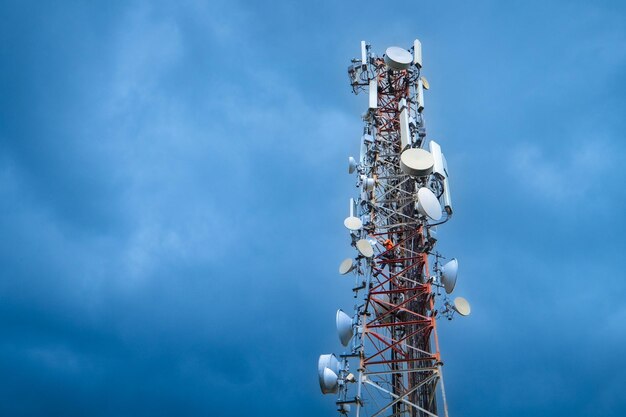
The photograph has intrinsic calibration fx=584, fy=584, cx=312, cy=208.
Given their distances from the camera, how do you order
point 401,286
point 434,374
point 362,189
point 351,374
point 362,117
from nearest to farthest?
point 434,374 < point 351,374 < point 401,286 < point 362,189 < point 362,117

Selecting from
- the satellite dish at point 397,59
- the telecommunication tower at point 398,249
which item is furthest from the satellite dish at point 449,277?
the satellite dish at point 397,59

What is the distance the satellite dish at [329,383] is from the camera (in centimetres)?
2105

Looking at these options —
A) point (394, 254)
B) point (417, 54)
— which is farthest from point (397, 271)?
point (417, 54)

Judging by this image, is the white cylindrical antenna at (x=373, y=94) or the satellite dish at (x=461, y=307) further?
the white cylindrical antenna at (x=373, y=94)

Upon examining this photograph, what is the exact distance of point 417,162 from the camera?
2236 centimetres

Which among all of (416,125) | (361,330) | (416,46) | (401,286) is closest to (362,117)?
(416,125)

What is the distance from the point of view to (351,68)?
28359 mm

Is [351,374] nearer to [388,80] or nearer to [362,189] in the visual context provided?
[362,189]

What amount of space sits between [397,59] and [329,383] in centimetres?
1466

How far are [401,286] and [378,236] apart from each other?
2385 millimetres

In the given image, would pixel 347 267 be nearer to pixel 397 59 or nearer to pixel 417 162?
pixel 417 162

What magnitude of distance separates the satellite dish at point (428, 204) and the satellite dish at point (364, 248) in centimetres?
244

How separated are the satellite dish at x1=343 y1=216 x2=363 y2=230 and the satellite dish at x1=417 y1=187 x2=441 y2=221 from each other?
8.69 feet

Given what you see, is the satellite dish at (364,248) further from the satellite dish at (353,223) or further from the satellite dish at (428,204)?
the satellite dish at (428,204)
